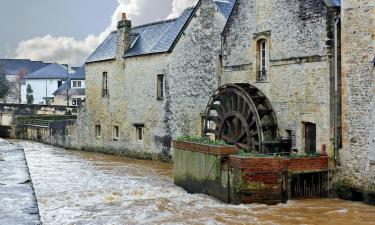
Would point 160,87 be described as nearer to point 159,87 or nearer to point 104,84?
point 159,87

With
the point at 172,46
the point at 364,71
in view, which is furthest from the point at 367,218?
the point at 172,46

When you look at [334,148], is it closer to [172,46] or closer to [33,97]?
[172,46]

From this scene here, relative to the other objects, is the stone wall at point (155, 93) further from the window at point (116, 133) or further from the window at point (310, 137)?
the window at point (310, 137)

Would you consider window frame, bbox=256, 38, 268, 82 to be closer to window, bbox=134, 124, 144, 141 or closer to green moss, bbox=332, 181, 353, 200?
green moss, bbox=332, 181, 353, 200

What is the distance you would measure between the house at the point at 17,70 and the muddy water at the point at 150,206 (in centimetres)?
7466

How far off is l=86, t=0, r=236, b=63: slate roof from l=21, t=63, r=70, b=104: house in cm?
4959

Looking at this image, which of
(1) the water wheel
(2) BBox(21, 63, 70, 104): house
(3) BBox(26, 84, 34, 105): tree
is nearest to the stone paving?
(1) the water wheel

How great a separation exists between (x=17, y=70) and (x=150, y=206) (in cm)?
8965

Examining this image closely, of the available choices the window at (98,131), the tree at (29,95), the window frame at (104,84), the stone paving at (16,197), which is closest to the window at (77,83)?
the tree at (29,95)

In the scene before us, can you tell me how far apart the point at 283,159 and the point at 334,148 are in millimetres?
1849

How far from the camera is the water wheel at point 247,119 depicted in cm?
1614

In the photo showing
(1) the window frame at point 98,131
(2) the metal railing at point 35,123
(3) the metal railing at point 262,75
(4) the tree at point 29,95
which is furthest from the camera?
(4) the tree at point 29,95

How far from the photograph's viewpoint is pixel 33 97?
81562 millimetres

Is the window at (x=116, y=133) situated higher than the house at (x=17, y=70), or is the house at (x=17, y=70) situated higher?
the house at (x=17, y=70)
